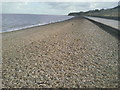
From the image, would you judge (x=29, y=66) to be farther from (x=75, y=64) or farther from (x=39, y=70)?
(x=75, y=64)

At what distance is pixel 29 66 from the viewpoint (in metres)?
9.01

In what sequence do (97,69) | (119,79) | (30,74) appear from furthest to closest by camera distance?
(97,69), (30,74), (119,79)

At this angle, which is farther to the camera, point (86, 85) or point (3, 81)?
point (3, 81)

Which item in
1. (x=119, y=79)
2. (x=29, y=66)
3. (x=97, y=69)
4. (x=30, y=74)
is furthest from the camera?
(x=29, y=66)

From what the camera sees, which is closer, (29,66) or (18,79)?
(18,79)

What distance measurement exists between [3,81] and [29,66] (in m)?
1.97

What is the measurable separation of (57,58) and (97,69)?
116 inches

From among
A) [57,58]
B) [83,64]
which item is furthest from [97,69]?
[57,58]

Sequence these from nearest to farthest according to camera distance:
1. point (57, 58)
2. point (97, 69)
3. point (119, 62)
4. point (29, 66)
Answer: point (97, 69), point (29, 66), point (119, 62), point (57, 58)

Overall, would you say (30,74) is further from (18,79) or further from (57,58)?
(57,58)

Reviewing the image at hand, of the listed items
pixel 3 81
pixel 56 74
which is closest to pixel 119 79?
pixel 56 74

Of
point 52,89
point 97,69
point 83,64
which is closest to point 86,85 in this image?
point 52,89

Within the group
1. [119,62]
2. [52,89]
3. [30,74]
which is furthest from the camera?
[119,62]

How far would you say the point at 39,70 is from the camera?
8.30m
